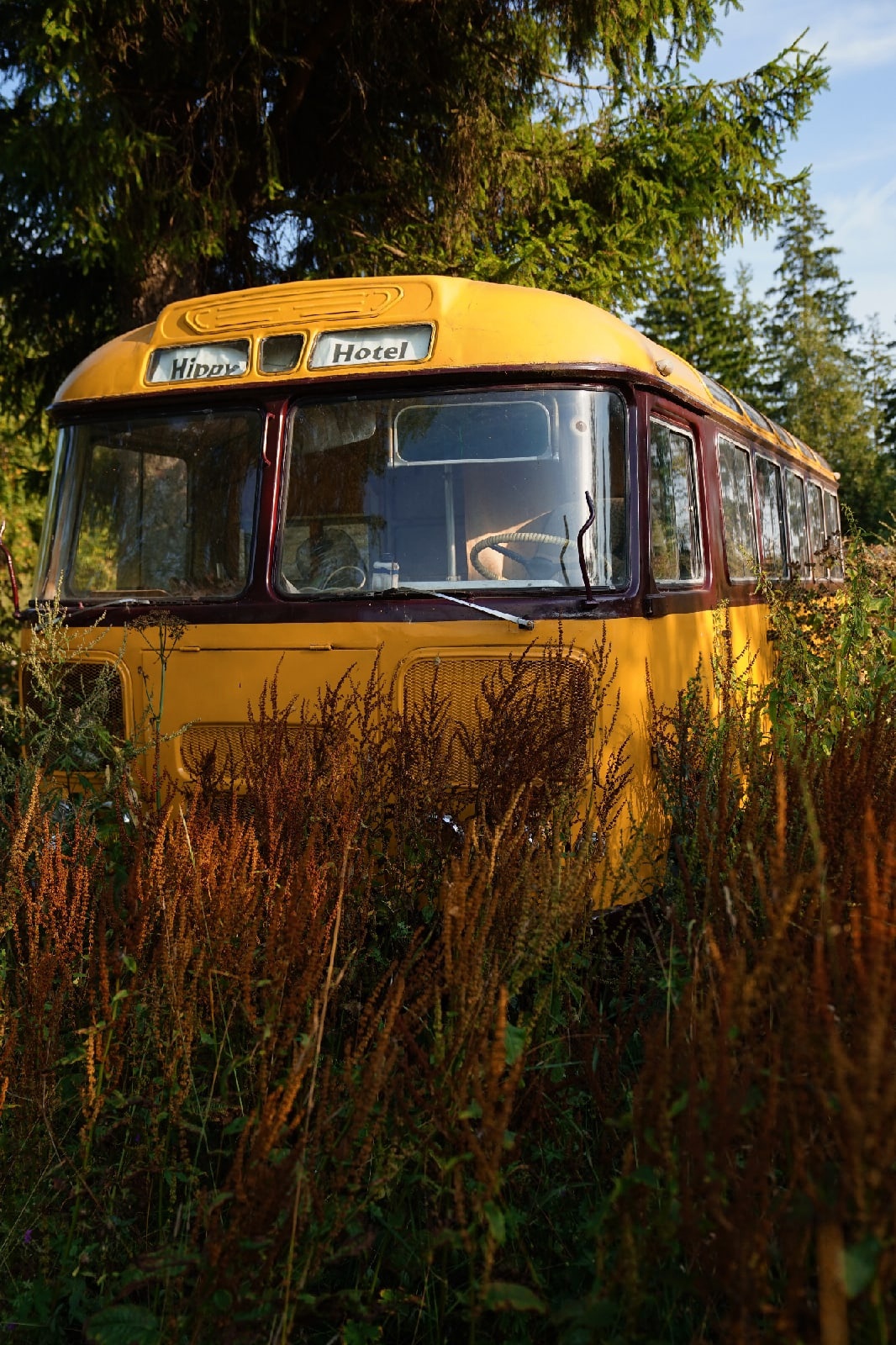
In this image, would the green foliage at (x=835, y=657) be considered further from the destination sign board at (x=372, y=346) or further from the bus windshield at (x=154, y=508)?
the bus windshield at (x=154, y=508)

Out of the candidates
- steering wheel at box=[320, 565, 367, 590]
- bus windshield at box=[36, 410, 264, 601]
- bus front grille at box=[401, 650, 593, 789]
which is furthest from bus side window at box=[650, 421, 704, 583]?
bus windshield at box=[36, 410, 264, 601]

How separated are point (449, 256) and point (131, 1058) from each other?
9313 mm

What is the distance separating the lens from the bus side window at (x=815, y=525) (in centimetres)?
1011

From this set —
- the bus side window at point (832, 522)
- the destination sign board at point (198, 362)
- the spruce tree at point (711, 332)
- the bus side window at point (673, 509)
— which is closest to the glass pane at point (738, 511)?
the bus side window at point (673, 509)

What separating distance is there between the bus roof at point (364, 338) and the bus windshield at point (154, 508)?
19 cm

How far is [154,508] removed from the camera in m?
5.24

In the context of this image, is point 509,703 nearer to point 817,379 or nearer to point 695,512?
point 695,512

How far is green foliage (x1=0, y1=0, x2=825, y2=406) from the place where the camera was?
30.1 feet

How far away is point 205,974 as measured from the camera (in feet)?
9.37

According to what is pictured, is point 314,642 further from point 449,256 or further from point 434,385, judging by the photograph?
point 449,256

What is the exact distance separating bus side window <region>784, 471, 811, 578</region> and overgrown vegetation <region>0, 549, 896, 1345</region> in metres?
5.14

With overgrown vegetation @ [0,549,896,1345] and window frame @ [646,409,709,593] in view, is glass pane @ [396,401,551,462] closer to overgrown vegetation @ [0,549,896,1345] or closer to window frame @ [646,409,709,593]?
window frame @ [646,409,709,593]

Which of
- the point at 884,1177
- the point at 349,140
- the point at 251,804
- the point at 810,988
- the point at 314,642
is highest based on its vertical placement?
the point at 349,140

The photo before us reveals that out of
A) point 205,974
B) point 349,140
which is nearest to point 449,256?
point 349,140
